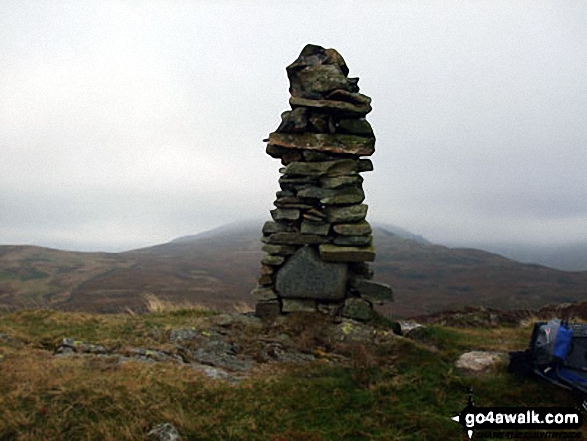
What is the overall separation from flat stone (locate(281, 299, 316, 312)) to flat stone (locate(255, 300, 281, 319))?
8.0 inches

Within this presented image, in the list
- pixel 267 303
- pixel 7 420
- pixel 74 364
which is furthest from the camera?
pixel 267 303

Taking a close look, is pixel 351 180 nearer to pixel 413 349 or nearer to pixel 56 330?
pixel 413 349

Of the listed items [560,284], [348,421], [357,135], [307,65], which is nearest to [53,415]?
[348,421]

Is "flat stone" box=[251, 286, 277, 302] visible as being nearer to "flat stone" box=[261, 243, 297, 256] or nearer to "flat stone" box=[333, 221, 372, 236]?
"flat stone" box=[261, 243, 297, 256]

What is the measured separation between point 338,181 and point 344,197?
0.56 metres

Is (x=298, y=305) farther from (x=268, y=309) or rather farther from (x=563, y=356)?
(x=563, y=356)

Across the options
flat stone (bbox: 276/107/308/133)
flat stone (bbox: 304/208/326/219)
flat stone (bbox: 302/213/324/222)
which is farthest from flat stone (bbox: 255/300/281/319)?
flat stone (bbox: 276/107/308/133)

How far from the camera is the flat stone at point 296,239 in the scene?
41.0 ft

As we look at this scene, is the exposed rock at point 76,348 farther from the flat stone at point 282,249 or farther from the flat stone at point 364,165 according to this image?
the flat stone at point 364,165

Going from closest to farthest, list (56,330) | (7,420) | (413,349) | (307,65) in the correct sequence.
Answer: (7,420) < (413,349) < (56,330) < (307,65)

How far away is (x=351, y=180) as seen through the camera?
12.5 metres

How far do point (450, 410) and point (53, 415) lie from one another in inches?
245

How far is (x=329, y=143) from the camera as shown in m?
12.6

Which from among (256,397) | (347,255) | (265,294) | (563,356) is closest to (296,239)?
(347,255)
